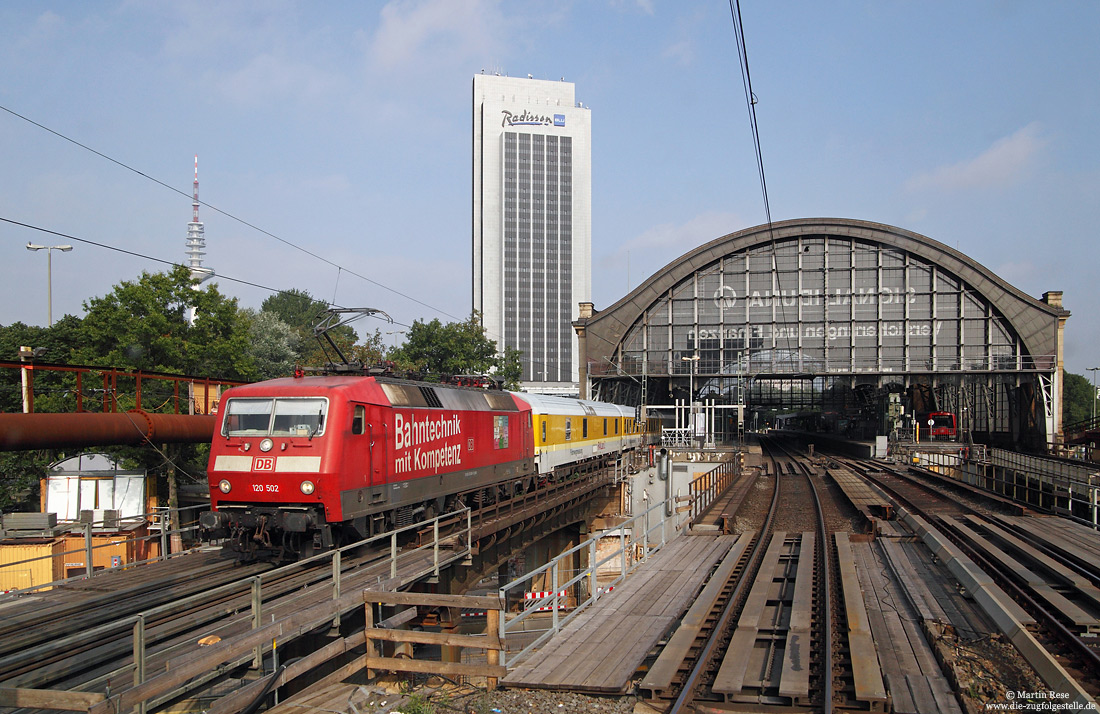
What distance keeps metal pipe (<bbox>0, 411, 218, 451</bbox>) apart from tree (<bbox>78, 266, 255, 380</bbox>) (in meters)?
7.53

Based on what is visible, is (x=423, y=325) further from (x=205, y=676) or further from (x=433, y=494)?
(x=205, y=676)

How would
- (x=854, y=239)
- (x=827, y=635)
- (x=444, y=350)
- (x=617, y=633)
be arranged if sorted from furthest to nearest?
(x=854, y=239), (x=444, y=350), (x=617, y=633), (x=827, y=635)

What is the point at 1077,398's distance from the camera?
112m

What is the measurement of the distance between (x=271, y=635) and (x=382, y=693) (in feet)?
6.10

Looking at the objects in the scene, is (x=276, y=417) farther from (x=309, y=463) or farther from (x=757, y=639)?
(x=757, y=639)

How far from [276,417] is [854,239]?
50.5 m

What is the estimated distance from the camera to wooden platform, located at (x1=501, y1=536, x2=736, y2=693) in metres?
8.84

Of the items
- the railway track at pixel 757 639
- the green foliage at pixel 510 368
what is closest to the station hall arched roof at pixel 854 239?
the green foliage at pixel 510 368

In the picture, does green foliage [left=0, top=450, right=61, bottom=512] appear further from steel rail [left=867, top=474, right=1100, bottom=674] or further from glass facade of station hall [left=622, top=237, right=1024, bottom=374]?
glass facade of station hall [left=622, top=237, right=1024, bottom=374]

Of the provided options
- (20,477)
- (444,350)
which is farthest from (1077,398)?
(20,477)

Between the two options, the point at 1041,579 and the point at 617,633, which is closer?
the point at 617,633

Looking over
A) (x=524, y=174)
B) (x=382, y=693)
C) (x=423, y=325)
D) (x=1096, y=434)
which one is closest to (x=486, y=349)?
(x=423, y=325)

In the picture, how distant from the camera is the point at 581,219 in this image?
445ft

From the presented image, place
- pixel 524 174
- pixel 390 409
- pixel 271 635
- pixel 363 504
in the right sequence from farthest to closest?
pixel 524 174
pixel 390 409
pixel 363 504
pixel 271 635
